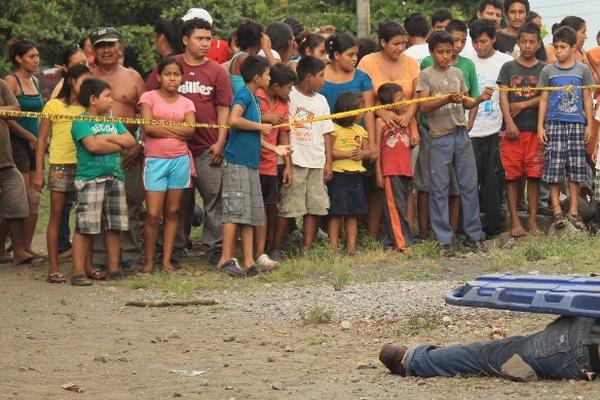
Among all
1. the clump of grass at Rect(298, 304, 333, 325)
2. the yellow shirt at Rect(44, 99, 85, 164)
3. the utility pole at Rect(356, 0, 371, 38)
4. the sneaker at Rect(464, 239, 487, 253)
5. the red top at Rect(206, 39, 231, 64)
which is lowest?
the sneaker at Rect(464, 239, 487, 253)

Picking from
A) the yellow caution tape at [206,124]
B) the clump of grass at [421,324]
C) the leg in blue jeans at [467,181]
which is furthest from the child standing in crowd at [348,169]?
the clump of grass at [421,324]

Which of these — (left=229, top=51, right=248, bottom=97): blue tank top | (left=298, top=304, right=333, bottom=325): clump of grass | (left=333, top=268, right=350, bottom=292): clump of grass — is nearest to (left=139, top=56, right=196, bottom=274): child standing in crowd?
(left=229, top=51, right=248, bottom=97): blue tank top

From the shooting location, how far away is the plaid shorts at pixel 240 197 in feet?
38.0

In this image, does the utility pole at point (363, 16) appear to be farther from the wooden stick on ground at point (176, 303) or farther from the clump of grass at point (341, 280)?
the wooden stick on ground at point (176, 303)

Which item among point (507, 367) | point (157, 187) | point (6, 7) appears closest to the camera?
point (507, 367)

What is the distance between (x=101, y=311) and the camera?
1016 cm

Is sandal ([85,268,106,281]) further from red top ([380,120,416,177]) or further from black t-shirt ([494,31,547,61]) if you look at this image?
black t-shirt ([494,31,547,61])

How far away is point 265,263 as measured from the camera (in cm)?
1175

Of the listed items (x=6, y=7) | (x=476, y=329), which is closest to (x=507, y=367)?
(x=476, y=329)

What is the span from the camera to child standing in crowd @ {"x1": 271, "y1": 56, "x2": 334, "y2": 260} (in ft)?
40.3

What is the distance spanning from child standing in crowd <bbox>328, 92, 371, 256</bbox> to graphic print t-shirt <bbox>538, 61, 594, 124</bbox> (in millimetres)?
1819

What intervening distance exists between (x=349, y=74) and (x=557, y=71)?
193 centimetres

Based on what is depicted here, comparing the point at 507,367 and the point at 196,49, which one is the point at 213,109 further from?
the point at 507,367

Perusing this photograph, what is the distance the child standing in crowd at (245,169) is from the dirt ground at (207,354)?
1.11m
